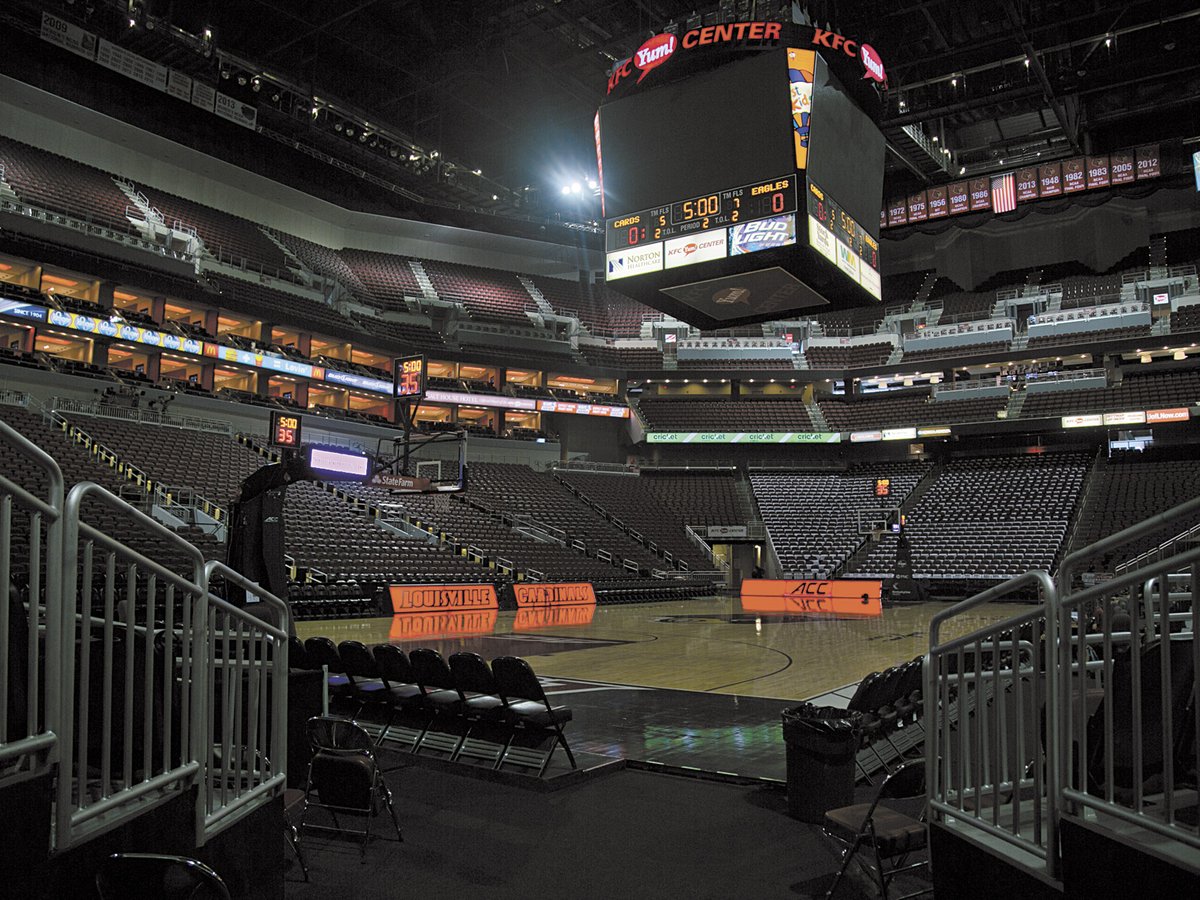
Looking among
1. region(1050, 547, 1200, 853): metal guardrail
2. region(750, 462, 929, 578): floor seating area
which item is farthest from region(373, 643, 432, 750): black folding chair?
region(750, 462, 929, 578): floor seating area

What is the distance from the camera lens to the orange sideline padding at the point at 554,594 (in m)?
24.9

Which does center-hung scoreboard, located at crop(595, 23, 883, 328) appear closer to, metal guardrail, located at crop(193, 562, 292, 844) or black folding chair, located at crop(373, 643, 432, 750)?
black folding chair, located at crop(373, 643, 432, 750)

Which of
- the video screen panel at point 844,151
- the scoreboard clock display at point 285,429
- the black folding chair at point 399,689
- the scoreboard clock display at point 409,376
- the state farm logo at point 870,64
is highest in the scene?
the state farm logo at point 870,64

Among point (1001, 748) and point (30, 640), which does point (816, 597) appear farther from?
point (30, 640)

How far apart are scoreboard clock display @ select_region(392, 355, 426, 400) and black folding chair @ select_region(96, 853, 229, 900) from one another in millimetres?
17058

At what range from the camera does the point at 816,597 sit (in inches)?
1067

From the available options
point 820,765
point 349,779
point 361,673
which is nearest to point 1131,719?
point 820,765

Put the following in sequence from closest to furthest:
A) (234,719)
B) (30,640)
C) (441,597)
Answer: (30,640) → (234,719) → (441,597)

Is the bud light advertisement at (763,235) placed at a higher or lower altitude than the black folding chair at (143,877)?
higher

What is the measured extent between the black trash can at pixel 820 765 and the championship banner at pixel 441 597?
16.7 metres

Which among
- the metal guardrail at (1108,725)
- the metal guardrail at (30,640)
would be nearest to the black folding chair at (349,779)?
the metal guardrail at (30,640)

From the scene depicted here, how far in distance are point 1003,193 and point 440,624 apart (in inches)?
1093

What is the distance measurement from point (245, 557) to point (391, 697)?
7.06 feet

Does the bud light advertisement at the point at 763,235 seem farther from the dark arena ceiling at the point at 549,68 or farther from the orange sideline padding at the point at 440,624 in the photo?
the orange sideline padding at the point at 440,624
